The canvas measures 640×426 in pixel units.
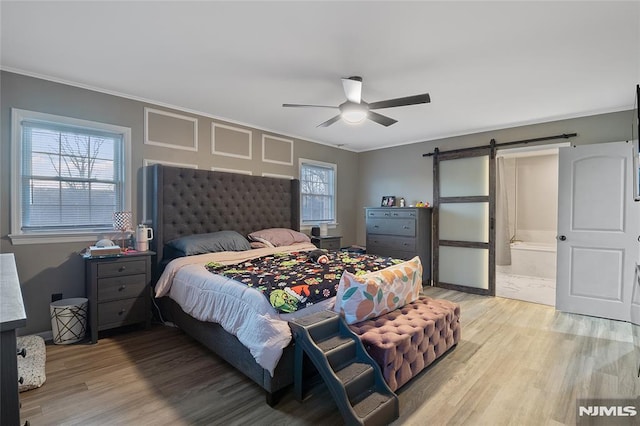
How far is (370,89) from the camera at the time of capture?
3.24m

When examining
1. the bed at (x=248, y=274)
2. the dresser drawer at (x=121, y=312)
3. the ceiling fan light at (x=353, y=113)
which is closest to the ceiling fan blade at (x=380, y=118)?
the ceiling fan light at (x=353, y=113)

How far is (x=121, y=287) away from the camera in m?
3.12

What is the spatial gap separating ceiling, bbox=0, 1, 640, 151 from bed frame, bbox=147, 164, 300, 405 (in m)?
0.95

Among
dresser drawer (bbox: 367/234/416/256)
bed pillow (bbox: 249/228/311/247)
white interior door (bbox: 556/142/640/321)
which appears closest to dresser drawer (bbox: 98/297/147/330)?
bed pillow (bbox: 249/228/311/247)

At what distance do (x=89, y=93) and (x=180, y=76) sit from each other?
1.11m

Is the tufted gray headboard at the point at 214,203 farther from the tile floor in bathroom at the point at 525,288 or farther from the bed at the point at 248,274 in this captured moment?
the tile floor in bathroom at the point at 525,288

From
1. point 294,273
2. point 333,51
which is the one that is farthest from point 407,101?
point 294,273

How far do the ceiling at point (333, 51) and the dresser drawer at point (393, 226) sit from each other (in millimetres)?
1924

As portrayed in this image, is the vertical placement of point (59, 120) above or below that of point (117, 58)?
below

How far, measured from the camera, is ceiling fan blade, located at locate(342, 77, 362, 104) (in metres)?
2.69

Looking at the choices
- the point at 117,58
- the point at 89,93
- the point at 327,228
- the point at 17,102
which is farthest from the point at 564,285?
the point at 17,102

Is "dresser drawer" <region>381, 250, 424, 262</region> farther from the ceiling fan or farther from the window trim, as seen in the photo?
the ceiling fan

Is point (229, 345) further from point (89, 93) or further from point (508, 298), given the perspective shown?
point (508, 298)

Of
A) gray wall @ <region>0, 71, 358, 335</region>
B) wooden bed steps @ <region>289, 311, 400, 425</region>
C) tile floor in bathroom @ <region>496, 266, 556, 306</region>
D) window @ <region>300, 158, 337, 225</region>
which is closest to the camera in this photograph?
wooden bed steps @ <region>289, 311, 400, 425</region>
